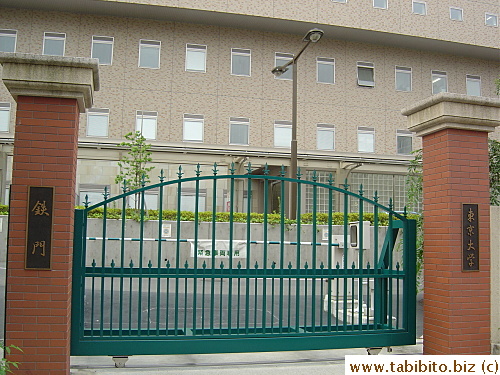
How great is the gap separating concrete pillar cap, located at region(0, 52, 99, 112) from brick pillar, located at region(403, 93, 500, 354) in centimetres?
417

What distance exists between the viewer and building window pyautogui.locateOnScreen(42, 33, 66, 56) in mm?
24984

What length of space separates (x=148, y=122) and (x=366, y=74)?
11.9 meters

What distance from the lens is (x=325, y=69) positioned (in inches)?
1097

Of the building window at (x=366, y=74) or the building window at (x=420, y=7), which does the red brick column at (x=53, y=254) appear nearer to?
the building window at (x=366, y=74)

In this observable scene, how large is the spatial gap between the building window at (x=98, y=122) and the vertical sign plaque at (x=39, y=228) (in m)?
20.1

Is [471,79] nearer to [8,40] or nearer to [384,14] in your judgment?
[384,14]

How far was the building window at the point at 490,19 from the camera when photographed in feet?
96.6

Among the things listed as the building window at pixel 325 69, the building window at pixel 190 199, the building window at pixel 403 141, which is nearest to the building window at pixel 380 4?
the building window at pixel 325 69

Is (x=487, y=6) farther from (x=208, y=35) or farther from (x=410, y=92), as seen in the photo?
(x=208, y=35)

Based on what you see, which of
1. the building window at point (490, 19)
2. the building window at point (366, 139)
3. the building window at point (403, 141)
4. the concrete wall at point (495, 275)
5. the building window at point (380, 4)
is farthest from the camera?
the building window at point (490, 19)

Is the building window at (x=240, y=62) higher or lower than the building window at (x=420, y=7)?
lower

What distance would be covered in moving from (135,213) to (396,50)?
1773 centimetres

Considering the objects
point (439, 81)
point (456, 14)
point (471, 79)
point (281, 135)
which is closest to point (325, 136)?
point (281, 135)

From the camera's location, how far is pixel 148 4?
24016mm
